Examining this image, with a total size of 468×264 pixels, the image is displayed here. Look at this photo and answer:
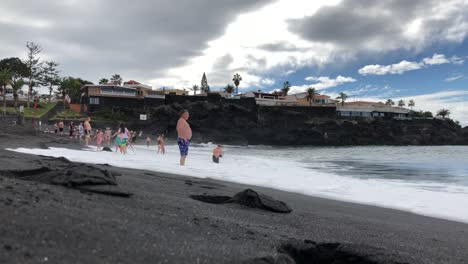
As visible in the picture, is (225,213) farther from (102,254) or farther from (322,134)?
(322,134)

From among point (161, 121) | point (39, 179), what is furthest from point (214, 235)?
point (161, 121)

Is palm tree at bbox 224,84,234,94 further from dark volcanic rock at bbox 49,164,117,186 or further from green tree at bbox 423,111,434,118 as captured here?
dark volcanic rock at bbox 49,164,117,186

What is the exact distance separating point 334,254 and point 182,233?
1.26 m

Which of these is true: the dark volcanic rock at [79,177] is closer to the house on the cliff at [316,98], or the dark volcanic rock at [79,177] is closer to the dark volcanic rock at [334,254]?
the dark volcanic rock at [334,254]

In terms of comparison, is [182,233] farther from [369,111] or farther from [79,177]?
[369,111]

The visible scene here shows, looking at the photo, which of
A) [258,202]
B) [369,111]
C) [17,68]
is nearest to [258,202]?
[258,202]

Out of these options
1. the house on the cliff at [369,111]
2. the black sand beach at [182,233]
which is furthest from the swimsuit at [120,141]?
the house on the cliff at [369,111]

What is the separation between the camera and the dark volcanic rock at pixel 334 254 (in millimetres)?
2871

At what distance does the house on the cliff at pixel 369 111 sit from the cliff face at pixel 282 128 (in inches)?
180

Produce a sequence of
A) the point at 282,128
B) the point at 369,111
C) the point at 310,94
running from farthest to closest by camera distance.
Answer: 1. the point at 310,94
2. the point at 369,111
3. the point at 282,128

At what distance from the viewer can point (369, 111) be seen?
86.1 metres

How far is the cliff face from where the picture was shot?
209ft

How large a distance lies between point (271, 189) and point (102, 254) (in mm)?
6540

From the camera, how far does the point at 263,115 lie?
70250mm
